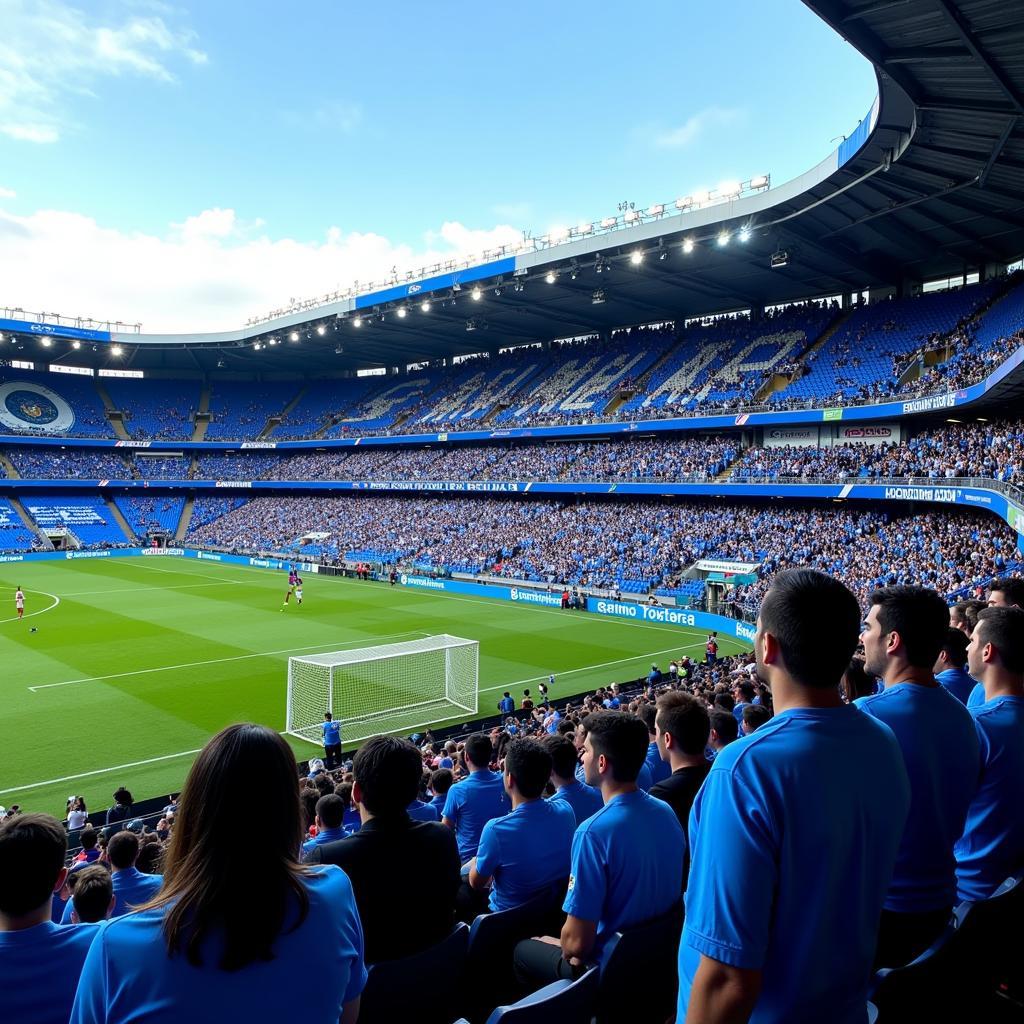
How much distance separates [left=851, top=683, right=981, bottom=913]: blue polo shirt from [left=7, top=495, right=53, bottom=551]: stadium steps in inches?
2812

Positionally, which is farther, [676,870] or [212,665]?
[212,665]

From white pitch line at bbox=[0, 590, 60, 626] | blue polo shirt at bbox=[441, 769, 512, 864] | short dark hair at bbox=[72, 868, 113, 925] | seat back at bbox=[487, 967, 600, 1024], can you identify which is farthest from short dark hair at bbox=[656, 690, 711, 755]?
white pitch line at bbox=[0, 590, 60, 626]

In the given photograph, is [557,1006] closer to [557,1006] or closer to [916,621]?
[557,1006]

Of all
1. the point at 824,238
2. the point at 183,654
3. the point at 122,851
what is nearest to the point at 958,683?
the point at 122,851

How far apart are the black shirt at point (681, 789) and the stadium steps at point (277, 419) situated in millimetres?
77424

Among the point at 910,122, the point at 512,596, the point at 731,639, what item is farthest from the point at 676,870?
the point at 512,596

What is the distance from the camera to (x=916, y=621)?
145 inches

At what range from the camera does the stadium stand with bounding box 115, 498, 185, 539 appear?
69438 mm

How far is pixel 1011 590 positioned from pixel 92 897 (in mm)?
7811

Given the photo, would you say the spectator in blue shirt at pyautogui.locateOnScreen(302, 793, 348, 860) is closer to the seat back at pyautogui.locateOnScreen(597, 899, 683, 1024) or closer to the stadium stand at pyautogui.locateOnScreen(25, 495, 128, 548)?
the seat back at pyautogui.locateOnScreen(597, 899, 683, 1024)

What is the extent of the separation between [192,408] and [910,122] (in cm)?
7227

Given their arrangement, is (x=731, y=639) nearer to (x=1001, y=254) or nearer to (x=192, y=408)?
(x=1001, y=254)

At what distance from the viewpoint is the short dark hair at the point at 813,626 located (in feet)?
7.70

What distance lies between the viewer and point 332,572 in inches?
2106
